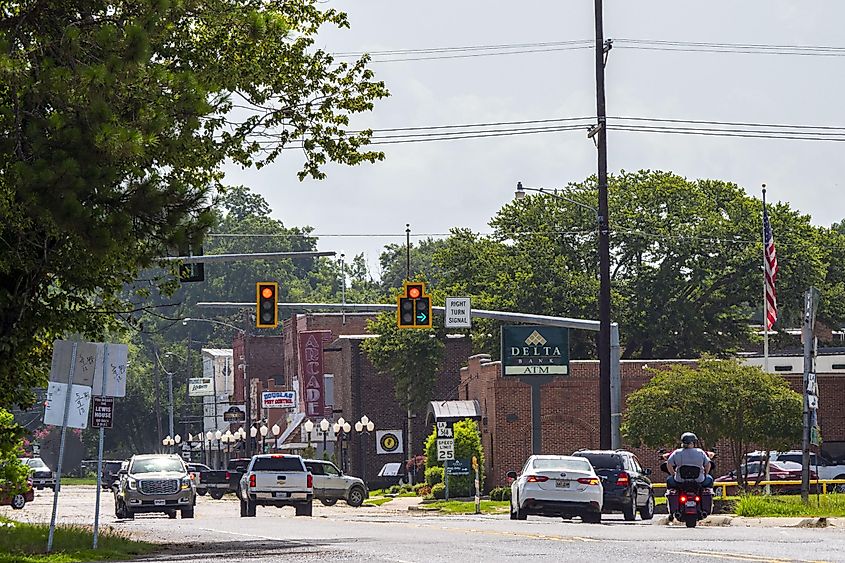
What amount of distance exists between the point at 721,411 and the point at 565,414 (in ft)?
47.8

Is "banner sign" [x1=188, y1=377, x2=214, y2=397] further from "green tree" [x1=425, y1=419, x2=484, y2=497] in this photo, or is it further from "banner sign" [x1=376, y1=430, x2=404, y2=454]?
"green tree" [x1=425, y1=419, x2=484, y2=497]

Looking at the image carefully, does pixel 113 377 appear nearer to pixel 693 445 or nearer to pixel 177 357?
pixel 693 445

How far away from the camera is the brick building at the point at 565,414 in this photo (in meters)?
55.6

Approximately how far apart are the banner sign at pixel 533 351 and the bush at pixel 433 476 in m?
6.68

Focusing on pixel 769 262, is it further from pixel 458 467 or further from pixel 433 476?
pixel 433 476

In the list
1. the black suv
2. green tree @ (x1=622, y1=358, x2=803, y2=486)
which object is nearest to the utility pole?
the black suv

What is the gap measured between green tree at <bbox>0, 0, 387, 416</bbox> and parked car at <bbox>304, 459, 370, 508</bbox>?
1133 inches

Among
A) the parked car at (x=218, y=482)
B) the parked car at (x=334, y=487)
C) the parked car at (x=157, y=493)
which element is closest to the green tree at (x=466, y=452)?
the parked car at (x=334, y=487)

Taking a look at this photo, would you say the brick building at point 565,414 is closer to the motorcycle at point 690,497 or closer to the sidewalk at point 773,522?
the sidewalk at point 773,522

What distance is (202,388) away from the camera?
114 meters

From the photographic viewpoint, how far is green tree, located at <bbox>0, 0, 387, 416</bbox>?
17359mm

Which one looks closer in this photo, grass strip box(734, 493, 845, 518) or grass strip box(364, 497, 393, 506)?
grass strip box(734, 493, 845, 518)

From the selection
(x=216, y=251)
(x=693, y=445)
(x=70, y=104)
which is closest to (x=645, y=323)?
(x=693, y=445)

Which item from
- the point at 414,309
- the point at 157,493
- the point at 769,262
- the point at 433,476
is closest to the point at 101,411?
the point at 414,309
